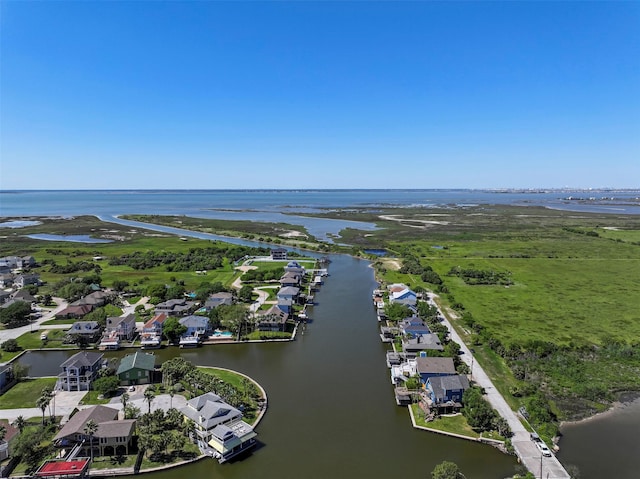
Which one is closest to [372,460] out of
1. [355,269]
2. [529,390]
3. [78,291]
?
[529,390]

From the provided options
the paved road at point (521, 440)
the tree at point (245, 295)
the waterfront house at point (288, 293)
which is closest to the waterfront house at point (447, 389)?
the paved road at point (521, 440)

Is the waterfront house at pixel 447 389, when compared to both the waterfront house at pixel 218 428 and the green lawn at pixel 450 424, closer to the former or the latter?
the green lawn at pixel 450 424

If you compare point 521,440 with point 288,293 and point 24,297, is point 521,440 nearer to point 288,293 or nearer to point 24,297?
point 288,293

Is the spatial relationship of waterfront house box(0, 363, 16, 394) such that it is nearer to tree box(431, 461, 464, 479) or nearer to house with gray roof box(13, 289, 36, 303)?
house with gray roof box(13, 289, 36, 303)

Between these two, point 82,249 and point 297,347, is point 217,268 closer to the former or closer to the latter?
point 297,347

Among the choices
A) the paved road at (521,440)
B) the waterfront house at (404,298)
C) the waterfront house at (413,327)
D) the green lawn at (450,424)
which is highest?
the waterfront house at (404,298)

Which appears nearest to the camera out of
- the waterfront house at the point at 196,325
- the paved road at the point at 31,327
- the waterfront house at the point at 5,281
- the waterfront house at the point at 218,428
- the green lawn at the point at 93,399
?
the waterfront house at the point at 218,428
